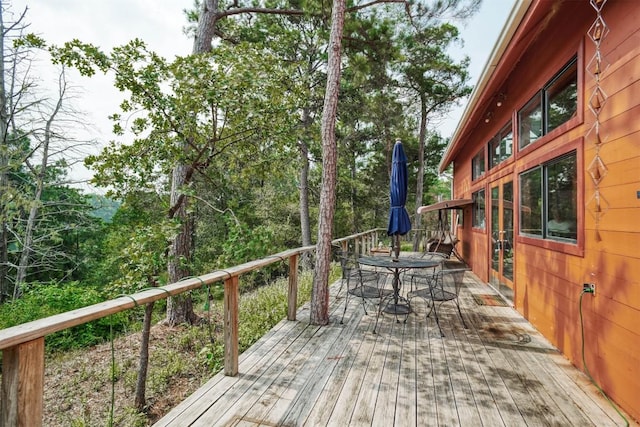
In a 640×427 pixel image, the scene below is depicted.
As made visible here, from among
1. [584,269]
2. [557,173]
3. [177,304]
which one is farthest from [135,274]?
[557,173]

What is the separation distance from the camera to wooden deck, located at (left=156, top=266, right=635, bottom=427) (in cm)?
218

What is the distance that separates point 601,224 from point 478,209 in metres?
5.02

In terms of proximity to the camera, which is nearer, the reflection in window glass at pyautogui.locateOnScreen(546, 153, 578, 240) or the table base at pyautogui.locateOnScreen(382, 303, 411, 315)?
the reflection in window glass at pyautogui.locateOnScreen(546, 153, 578, 240)

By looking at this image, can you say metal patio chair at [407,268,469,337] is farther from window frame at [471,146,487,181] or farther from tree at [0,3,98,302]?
tree at [0,3,98,302]

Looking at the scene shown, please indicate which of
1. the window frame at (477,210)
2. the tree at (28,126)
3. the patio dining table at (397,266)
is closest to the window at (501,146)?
the window frame at (477,210)

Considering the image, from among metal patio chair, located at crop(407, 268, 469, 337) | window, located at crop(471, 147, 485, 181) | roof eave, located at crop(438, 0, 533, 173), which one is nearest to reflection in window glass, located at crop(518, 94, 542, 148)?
roof eave, located at crop(438, 0, 533, 173)

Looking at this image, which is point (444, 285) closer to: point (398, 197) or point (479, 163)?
point (398, 197)

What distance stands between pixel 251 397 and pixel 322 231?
2057 millimetres

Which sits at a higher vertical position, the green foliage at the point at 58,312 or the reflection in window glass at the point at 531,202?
the reflection in window glass at the point at 531,202

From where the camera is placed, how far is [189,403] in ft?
7.59

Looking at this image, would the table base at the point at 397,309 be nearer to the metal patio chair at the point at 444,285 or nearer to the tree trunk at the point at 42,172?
the metal patio chair at the point at 444,285

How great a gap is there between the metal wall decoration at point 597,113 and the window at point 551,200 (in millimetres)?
337

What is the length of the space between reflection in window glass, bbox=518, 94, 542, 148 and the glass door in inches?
28.7

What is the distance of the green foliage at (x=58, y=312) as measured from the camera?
27.4ft
